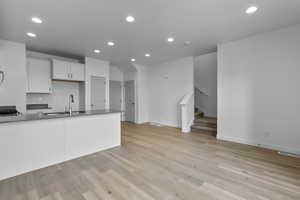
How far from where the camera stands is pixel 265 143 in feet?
10.8

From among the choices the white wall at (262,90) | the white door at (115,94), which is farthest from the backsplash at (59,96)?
the white wall at (262,90)

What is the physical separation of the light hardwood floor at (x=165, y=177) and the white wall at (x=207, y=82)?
2.92 metres

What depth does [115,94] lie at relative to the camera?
6.85 meters

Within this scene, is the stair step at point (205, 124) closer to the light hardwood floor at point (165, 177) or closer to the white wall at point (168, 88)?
the white wall at point (168, 88)

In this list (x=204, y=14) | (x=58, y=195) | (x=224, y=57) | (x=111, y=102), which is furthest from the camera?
(x=111, y=102)

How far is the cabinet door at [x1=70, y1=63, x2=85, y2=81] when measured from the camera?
460cm

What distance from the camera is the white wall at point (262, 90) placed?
9.70ft

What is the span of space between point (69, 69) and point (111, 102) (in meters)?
2.63

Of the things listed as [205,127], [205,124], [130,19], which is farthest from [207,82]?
[130,19]

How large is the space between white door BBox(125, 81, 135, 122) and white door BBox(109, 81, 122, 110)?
0.37m

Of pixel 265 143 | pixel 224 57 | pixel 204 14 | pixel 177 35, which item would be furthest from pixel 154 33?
pixel 265 143

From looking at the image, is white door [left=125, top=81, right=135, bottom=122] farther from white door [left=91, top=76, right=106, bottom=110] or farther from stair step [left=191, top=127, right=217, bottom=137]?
stair step [left=191, top=127, right=217, bottom=137]

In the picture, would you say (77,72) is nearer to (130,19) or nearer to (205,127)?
(130,19)

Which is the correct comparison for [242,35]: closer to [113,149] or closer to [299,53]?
[299,53]
